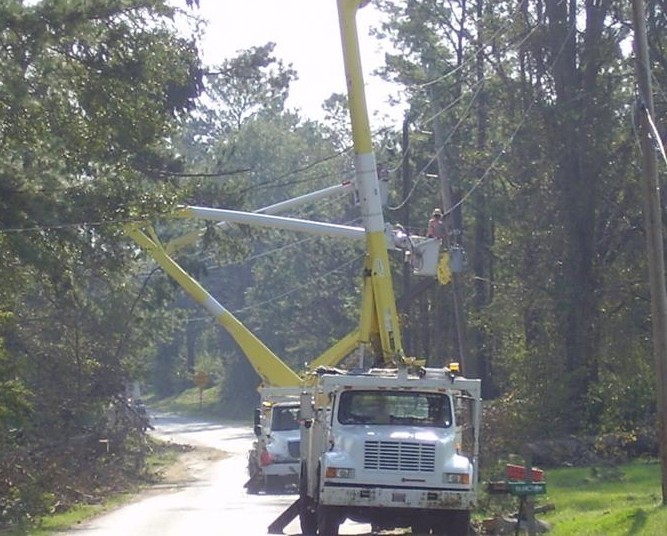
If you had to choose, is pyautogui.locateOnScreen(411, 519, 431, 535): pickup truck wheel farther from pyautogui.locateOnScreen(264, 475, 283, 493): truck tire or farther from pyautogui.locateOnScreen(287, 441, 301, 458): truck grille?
pyautogui.locateOnScreen(264, 475, 283, 493): truck tire

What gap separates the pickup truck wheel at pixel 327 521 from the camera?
1984 cm

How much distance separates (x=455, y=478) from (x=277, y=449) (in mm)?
14890

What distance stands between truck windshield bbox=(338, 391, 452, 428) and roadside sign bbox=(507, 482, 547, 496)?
239 cm

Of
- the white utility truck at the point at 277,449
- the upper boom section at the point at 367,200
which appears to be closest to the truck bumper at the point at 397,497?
the upper boom section at the point at 367,200

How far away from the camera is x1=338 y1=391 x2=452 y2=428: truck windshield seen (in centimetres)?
2067

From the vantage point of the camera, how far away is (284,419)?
35031 mm

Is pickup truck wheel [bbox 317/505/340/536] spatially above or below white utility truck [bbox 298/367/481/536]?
below

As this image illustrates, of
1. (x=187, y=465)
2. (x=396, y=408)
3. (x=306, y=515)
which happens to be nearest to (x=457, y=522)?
(x=396, y=408)

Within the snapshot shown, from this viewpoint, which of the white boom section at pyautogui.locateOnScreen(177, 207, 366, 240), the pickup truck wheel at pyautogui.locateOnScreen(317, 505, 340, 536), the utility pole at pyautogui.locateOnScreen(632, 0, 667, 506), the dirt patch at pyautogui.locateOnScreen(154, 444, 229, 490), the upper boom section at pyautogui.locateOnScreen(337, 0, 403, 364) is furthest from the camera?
the dirt patch at pyautogui.locateOnScreen(154, 444, 229, 490)

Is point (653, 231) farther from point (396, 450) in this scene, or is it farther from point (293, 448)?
point (293, 448)

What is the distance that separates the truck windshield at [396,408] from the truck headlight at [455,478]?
3.73ft

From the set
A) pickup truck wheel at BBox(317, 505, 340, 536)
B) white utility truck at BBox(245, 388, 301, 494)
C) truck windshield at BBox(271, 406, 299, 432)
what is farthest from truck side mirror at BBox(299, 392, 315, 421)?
truck windshield at BBox(271, 406, 299, 432)

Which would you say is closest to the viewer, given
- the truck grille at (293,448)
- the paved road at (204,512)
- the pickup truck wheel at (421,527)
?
the pickup truck wheel at (421,527)

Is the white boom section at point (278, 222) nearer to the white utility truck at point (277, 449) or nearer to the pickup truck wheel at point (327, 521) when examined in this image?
the white utility truck at point (277, 449)
